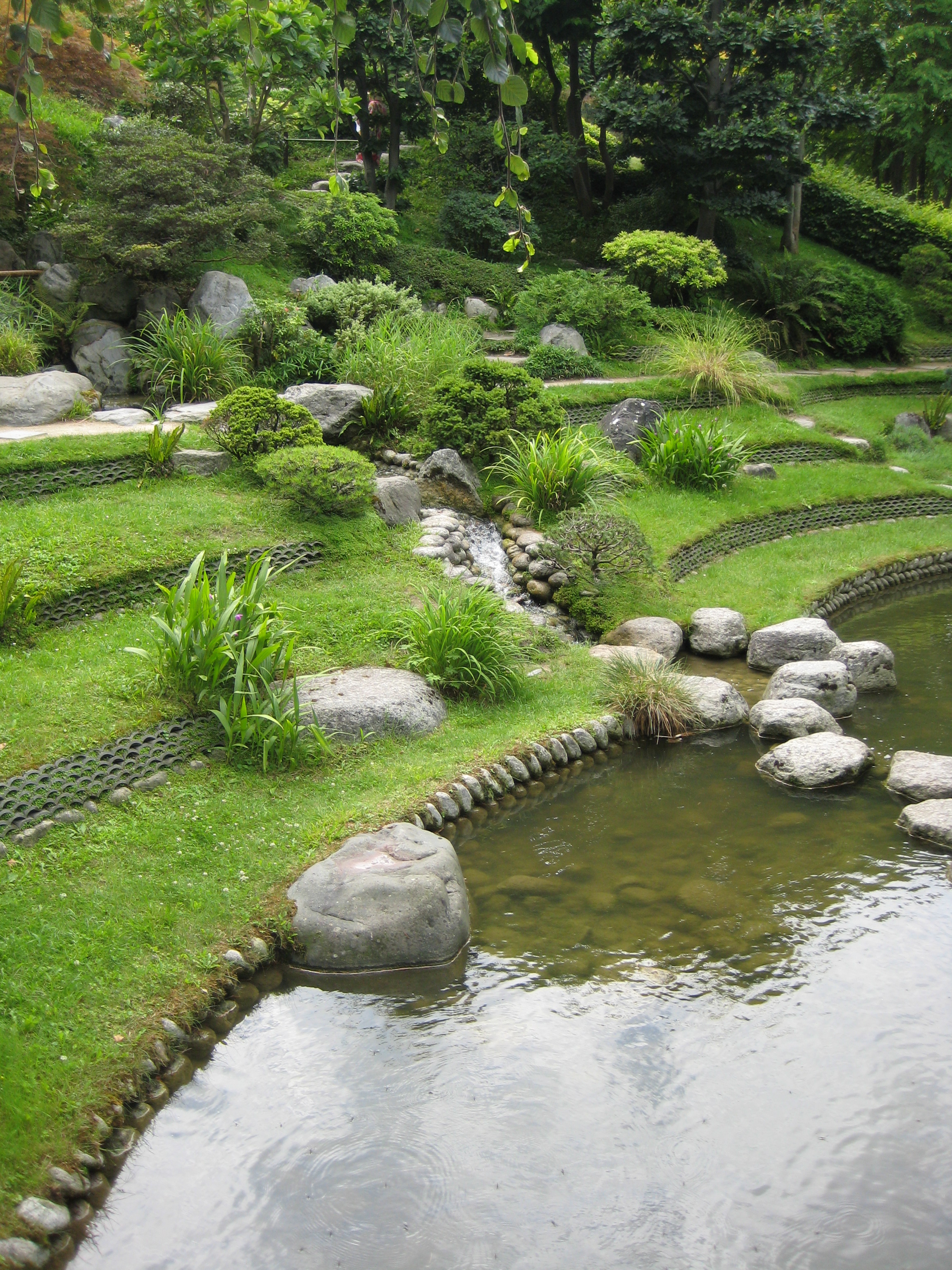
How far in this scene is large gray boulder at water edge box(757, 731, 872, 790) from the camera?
770 centimetres

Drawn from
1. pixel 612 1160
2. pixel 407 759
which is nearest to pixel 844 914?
pixel 612 1160

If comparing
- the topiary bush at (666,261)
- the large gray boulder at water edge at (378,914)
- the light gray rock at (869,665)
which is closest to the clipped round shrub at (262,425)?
the light gray rock at (869,665)

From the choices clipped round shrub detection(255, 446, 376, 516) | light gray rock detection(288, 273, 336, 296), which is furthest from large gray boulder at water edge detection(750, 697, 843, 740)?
light gray rock detection(288, 273, 336, 296)

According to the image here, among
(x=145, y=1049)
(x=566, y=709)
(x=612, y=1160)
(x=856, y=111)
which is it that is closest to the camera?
(x=612, y=1160)

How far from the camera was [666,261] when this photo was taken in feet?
59.2

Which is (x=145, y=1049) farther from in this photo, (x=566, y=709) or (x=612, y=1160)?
(x=566, y=709)

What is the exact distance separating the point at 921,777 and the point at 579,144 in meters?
19.5

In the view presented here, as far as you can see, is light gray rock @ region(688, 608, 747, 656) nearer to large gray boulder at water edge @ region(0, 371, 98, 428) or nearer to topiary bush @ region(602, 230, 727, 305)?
large gray boulder at water edge @ region(0, 371, 98, 428)

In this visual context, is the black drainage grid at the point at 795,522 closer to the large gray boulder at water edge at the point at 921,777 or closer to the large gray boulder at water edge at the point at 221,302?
the large gray boulder at water edge at the point at 921,777

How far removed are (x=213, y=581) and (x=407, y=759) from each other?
2880mm

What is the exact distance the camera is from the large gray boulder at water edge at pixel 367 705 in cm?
740

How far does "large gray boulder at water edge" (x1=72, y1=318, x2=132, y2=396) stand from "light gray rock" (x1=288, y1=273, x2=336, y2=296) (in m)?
3.12

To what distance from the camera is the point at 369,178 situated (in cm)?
2066

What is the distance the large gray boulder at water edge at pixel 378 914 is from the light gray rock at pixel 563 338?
12.7 m
